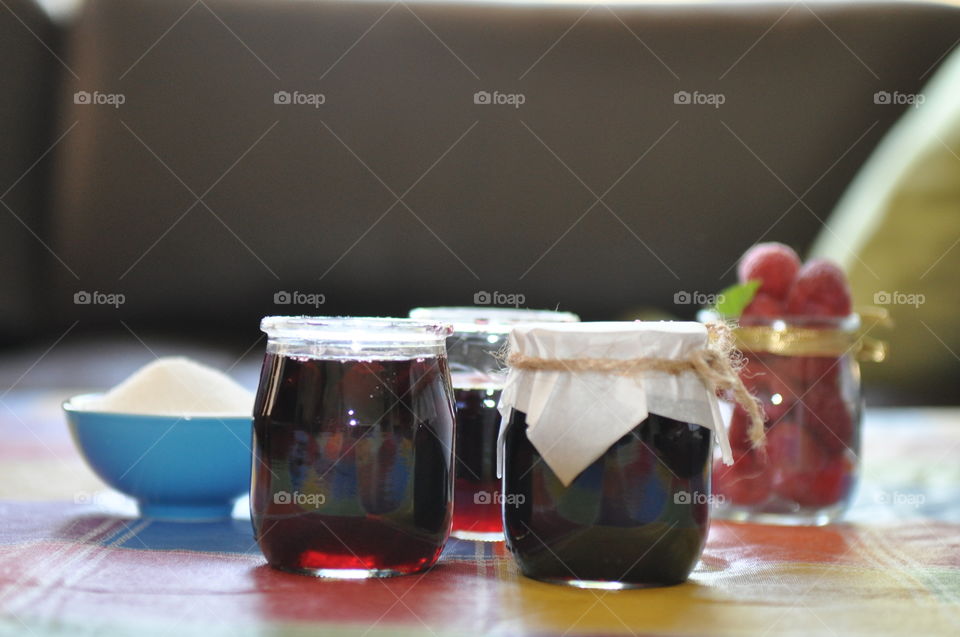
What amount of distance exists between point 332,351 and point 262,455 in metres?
0.07

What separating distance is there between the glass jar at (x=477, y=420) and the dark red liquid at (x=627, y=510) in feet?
0.48

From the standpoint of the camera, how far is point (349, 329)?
0.66 m

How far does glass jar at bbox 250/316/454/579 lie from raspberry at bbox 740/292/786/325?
1.19ft

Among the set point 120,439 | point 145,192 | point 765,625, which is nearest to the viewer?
point 765,625

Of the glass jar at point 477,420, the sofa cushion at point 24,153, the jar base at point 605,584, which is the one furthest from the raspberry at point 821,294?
the sofa cushion at point 24,153

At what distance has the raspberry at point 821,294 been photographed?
3.04 ft

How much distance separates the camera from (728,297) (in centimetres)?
95

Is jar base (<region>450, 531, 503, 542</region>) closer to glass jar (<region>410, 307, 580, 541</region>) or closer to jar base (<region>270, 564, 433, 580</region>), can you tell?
glass jar (<region>410, 307, 580, 541</region>)

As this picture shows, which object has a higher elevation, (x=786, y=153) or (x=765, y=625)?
(x=786, y=153)

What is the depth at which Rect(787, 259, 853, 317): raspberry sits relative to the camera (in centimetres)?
93

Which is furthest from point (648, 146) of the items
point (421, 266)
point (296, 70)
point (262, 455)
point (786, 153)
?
point (262, 455)

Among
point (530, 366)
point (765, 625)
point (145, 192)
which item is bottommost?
point (765, 625)

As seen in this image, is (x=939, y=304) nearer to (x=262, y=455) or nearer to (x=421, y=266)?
(x=421, y=266)

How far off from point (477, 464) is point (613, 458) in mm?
190
